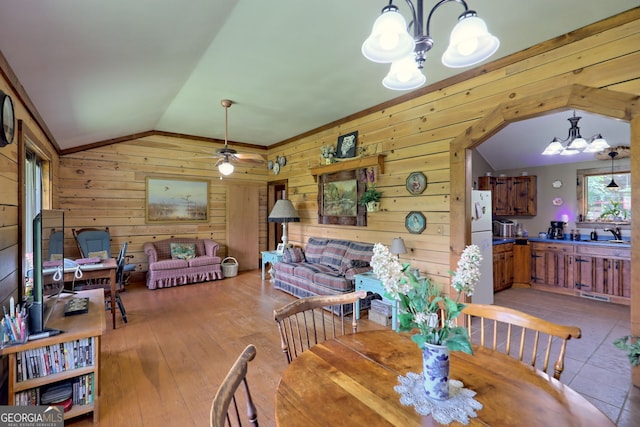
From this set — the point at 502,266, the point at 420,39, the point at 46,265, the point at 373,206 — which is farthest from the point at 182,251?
the point at 502,266

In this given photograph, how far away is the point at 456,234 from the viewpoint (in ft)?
10.8

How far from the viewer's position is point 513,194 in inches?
243

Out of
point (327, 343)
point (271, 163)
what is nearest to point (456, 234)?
point (327, 343)

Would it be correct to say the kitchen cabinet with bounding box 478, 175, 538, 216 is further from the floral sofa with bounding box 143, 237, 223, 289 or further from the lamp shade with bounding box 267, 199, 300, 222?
the floral sofa with bounding box 143, 237, 223, 289

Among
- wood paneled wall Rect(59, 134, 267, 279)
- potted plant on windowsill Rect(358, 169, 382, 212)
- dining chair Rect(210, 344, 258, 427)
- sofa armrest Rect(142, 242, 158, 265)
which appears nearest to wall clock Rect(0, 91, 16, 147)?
dining chair Rect(210, 344, 258, 427)

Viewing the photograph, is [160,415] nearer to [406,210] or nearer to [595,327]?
[406,210]

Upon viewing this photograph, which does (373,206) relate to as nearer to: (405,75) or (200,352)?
(405,75)

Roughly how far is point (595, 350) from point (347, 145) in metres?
3.83

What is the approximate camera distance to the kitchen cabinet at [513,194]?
19.4 feet

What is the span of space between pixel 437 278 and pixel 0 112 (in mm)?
3995

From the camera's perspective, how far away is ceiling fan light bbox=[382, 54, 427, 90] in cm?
171

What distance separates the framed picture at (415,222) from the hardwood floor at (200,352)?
1.26 meters
